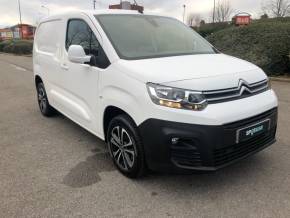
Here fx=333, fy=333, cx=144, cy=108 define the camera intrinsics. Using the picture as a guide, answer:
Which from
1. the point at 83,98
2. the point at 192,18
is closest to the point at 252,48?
the point at 83,98

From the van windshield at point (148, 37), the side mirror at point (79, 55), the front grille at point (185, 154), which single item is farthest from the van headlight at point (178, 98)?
the side mirror at point (79, 55)

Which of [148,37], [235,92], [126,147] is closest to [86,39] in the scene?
[148,37]

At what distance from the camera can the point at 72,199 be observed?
3.33m

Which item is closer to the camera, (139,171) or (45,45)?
(139,171)

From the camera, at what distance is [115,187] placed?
3.57m

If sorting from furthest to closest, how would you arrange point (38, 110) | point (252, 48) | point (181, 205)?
point (252, 48) → point (38, 110) → point (181, 205)

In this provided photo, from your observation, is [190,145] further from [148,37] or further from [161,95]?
[148,37]

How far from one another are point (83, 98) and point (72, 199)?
151 cm

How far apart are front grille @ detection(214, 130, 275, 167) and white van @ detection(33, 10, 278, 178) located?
0.01m

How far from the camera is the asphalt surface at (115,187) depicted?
312 centimetres

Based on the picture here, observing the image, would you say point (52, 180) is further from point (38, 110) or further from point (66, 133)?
point (38, 110)

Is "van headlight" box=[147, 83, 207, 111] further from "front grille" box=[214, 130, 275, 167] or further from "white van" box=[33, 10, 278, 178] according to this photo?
"front grille" box=[214, 130, 275, 167]

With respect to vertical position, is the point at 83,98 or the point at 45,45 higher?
the point at 45,45

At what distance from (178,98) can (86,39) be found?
1.76 meters
